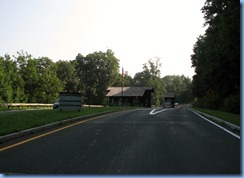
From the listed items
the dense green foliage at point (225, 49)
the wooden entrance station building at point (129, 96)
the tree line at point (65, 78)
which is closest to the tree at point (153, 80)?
the tree line at point (65, 78)

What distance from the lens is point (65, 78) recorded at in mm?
100188

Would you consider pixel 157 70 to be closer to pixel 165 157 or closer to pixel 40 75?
pixel 40 75

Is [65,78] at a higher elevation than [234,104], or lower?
higher

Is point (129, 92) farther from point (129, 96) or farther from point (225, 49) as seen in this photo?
point (225, 49)

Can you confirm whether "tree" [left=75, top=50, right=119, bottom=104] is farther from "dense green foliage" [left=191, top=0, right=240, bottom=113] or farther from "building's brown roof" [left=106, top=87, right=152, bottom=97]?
"dense green foliage" [left=191, top=0, right=240, bottom=113]

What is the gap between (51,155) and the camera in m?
7.77

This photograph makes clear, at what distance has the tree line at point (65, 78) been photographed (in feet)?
232

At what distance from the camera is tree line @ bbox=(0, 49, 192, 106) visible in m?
70.6

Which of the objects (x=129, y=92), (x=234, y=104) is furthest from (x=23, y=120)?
(x=129, y=92)

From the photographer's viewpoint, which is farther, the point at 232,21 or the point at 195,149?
the point at 232,21

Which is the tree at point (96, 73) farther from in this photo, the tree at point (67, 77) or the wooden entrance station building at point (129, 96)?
the wooden entrance station building at point (129, 96)

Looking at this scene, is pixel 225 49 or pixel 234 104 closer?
pixel 225 49

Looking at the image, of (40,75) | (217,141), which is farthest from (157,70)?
(217,141)

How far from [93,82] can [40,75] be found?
29.1 meters
